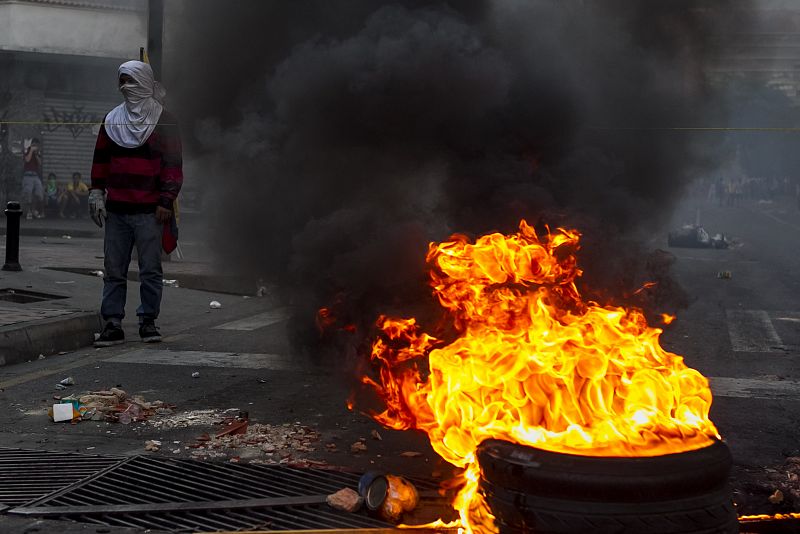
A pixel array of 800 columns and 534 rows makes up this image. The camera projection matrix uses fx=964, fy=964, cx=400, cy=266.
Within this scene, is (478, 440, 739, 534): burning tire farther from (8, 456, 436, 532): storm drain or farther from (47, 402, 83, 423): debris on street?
(47, 402, 83, 423): debris on street

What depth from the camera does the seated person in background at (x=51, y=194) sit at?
80.8 ft

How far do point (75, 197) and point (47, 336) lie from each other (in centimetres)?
1875

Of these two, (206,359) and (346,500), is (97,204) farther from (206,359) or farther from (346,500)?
(346,500)

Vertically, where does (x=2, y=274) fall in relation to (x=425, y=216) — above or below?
below

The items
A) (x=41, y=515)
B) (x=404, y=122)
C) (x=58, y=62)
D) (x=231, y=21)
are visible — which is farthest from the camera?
(x=58, y=62)

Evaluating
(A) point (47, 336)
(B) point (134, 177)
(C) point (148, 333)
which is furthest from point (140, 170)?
(A) point (47, 336)

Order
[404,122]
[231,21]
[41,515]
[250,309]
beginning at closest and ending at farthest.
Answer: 1. [41,515]
2. [404,122]
3. [231,21]
4. [250,309]

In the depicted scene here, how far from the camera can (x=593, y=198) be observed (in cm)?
456

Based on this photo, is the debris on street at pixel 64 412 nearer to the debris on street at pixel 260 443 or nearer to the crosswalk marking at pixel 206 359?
the debris on street at pixel 260 443

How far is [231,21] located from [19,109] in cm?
2071

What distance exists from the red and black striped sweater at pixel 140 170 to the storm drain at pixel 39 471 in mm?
2892

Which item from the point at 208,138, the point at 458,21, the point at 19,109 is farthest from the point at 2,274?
the point at 19,109

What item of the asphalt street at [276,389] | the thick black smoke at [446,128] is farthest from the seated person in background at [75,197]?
the thick black smoke at [446,128]

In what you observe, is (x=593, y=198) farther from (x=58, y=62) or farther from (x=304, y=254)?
(x=58, y=62)
